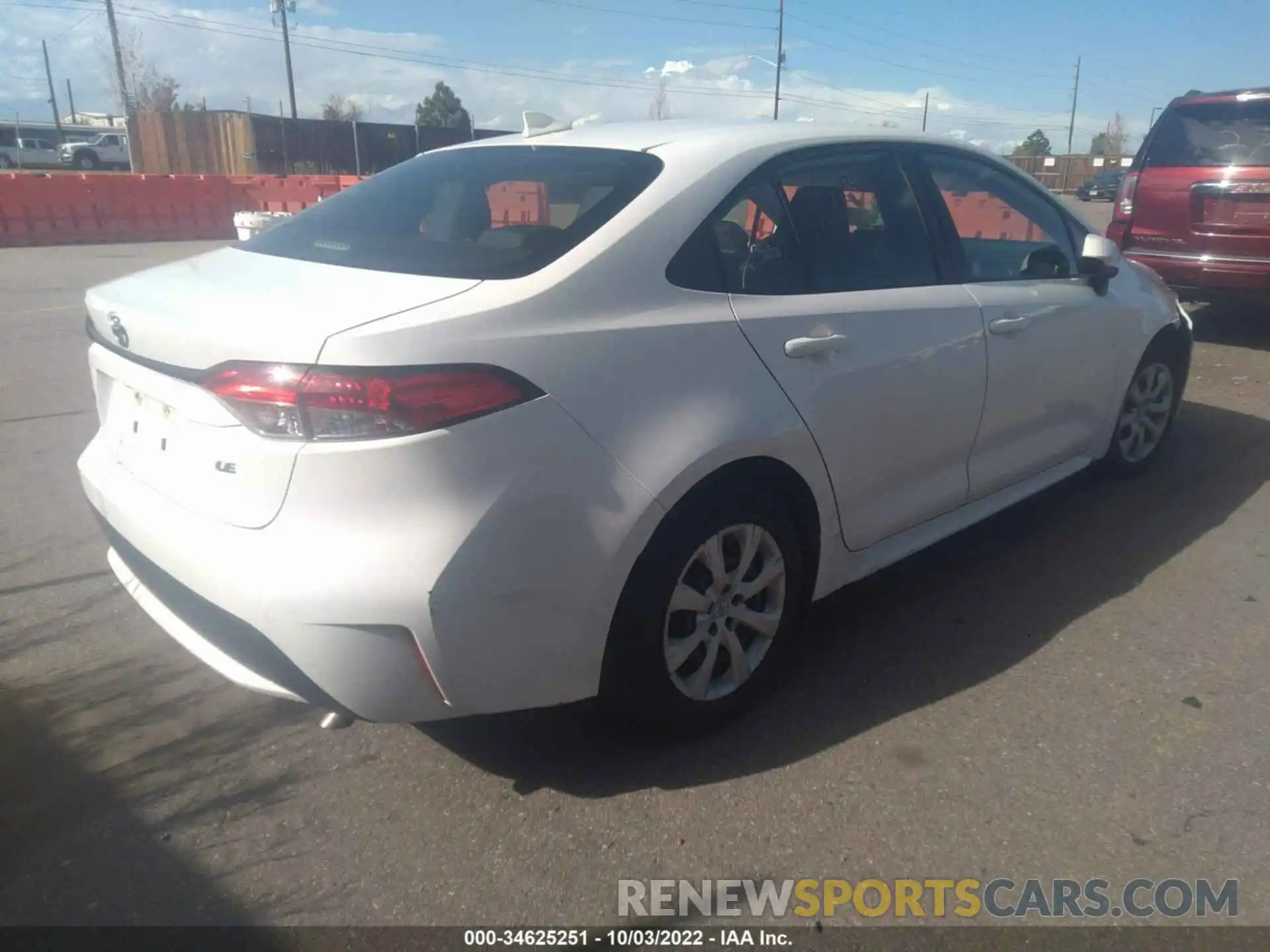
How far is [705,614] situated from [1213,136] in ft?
23.4

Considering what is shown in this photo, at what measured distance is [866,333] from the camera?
296 centimetres

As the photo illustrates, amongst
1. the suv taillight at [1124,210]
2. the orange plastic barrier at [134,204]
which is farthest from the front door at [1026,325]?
the orange plastic barrier at [134,204]

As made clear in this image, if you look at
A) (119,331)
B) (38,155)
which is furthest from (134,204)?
(38,155)

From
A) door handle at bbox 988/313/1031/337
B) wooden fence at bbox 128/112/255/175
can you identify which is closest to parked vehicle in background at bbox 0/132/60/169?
wooden fence at bbox 128/112/255/175

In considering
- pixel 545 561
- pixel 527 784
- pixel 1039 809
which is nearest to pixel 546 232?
pixel 545 561

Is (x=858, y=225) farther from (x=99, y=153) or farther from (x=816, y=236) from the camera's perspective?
(x=99, y=153)

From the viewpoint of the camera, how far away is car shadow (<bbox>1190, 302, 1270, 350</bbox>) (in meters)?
8.49

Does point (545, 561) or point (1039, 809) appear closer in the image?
point (545, 561)

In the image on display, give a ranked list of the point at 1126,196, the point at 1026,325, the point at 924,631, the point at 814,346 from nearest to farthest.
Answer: the point at 814,346, the point at 924,631, the point at 1026,325, the point at 1126,196

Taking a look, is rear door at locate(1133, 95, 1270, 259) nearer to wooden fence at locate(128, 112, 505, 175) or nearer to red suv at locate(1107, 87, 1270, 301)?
red suv at locate(1107, 87, 1270, 301)

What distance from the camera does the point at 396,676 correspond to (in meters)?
2.16

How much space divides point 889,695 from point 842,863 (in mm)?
781

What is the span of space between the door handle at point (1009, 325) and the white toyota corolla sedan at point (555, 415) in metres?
0.01

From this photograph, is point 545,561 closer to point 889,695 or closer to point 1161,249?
point 889,695
